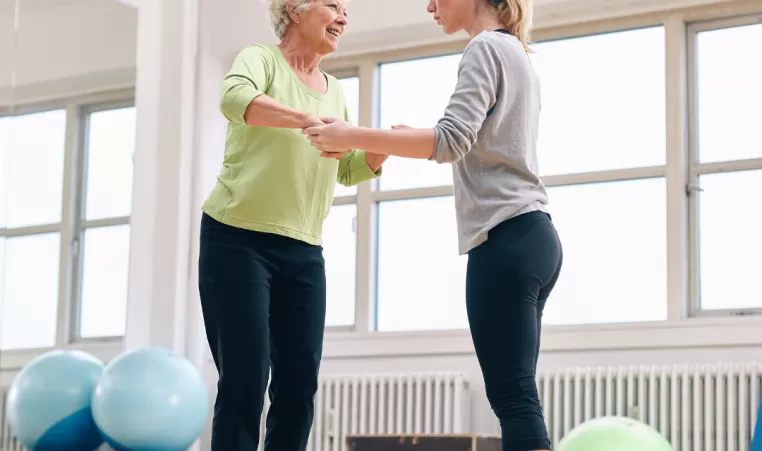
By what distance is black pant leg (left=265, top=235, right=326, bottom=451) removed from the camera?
2398 mm

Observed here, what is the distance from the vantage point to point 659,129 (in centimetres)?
463

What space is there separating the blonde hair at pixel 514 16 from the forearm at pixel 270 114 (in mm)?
476

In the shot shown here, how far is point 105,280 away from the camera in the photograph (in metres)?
5.33

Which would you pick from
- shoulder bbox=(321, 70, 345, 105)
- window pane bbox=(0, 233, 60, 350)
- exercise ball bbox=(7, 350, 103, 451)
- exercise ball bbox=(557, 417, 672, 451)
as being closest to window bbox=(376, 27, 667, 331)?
exercise ball bbox=(557, 417, 672, 451)

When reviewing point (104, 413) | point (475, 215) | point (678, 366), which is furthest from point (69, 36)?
point (475, 215)

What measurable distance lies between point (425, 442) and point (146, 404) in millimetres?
1167

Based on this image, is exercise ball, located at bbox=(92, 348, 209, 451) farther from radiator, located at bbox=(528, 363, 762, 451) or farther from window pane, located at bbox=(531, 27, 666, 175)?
window pane, located at bbox=(531, 27, 666, 175)

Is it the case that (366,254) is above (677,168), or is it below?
below

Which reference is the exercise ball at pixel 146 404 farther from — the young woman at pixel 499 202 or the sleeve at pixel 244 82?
the young woman at pixel 499 202

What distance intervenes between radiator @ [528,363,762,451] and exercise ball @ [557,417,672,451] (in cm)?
32

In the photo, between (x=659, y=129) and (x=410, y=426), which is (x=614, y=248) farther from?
(x=410, y=426)

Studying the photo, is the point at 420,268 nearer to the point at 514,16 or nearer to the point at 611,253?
the point at 611,253

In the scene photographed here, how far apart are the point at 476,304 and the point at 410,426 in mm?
2917

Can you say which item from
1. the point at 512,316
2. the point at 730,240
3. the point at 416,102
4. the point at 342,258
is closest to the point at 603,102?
the point at 730,240
